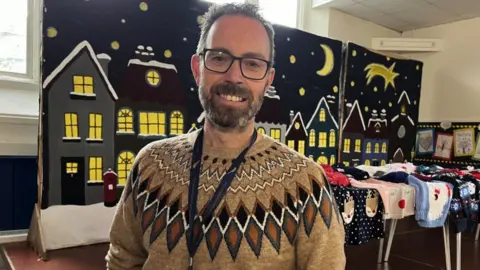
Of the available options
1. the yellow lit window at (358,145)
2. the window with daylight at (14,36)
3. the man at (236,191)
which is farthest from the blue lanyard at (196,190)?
the yellow lit window at (358,145)

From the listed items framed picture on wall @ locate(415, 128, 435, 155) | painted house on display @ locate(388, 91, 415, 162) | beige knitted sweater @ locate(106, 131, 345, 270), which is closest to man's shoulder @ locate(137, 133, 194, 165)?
beige knitted sweater @ locate(106, 131, 345, 270)

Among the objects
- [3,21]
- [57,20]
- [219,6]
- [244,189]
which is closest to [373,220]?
→ [244,189]

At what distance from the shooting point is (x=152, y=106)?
225 centimetres

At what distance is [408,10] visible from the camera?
11.8 feet

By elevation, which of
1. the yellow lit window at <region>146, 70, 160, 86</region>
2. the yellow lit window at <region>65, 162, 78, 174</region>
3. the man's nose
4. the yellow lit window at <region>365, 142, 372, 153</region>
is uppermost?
the yellow lit window at <region>146, 70, 160, 86</region>

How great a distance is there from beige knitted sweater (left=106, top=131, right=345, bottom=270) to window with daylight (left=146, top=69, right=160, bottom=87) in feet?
4.21

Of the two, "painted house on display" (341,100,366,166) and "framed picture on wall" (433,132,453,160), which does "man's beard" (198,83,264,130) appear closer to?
"painted house on display" (341,100,366,166)

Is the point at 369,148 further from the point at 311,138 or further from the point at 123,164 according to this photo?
the point at 123,164

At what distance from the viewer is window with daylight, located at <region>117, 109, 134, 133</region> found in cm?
215

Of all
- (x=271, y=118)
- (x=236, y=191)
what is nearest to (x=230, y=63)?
(x=236, y=191)

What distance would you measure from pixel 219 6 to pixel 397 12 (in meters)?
3.13

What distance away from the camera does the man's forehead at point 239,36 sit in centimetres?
93

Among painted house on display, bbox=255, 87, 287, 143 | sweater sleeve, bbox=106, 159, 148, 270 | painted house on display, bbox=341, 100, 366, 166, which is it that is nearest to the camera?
sweater sleeve, bbox=106, 159, 148, 270

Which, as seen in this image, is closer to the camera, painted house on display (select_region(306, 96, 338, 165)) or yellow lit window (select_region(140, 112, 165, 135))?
yellow lit window (select_region(140, 112, 165, 135))
